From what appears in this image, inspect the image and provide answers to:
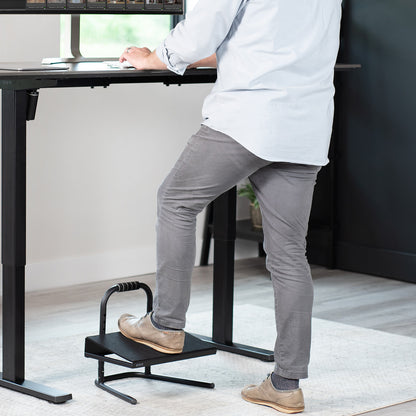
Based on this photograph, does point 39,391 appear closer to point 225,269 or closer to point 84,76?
point 225,269

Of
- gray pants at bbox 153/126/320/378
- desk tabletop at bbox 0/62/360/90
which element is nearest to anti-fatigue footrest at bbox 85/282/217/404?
gray pants at bbox 153/126/320/378

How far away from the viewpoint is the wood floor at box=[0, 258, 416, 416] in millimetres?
3453

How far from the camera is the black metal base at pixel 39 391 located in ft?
8.20

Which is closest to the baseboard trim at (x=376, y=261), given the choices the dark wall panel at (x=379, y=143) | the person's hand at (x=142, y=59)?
the dark wall panel at (x=379, y=143)

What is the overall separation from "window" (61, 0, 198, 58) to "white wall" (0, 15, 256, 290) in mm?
197

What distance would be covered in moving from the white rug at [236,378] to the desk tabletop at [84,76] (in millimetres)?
863

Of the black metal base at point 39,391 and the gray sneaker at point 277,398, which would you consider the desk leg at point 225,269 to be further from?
the black metal base at point 39,391

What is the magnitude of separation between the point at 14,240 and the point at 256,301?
1544mm

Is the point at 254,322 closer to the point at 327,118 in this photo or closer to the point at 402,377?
the point at 402,377

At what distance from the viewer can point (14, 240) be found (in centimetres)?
251

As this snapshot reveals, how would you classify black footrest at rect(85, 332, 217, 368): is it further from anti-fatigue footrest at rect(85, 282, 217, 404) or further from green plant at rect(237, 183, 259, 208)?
green plant at rect(237, 183, 259, 208)

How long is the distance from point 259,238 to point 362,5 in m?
1.19

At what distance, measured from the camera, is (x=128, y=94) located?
4.20 meters

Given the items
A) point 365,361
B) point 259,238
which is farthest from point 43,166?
point 365,361
